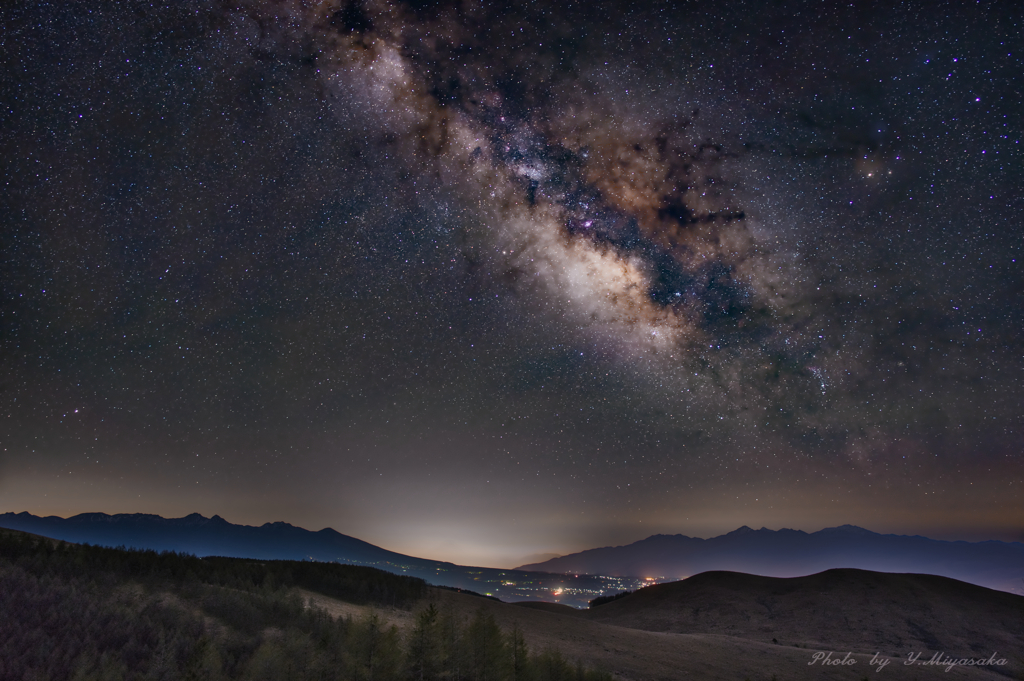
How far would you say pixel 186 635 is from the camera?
59.7 feet

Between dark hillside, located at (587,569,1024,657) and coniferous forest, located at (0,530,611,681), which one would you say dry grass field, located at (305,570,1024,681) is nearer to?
dark hillside, located at (587,569,1024,657)

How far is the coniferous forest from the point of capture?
→ 15.6 m

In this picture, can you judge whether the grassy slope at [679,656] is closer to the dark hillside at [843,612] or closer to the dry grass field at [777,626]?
the dry grass field at [777,626]

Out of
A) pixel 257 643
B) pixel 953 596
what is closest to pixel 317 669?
pixel 257 643

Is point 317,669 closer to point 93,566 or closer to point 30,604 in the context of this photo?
point 30,604

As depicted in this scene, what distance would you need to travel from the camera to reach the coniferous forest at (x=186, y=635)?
1564cm

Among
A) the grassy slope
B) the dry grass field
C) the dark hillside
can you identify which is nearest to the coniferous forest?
the grassy slope

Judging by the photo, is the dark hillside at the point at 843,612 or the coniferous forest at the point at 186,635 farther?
the dark hillside at the point at 843,612

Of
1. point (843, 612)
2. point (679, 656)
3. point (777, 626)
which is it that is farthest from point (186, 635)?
point (843, 612)

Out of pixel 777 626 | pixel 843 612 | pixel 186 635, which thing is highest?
pixel 186 635

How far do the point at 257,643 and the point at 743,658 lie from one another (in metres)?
29.1

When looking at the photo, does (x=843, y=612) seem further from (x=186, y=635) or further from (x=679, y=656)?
(x=186, y=635)

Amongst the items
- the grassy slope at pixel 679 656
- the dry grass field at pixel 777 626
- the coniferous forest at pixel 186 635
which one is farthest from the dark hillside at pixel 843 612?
the coniferous forest at pixel 186 635

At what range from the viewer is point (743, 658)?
101 feet
